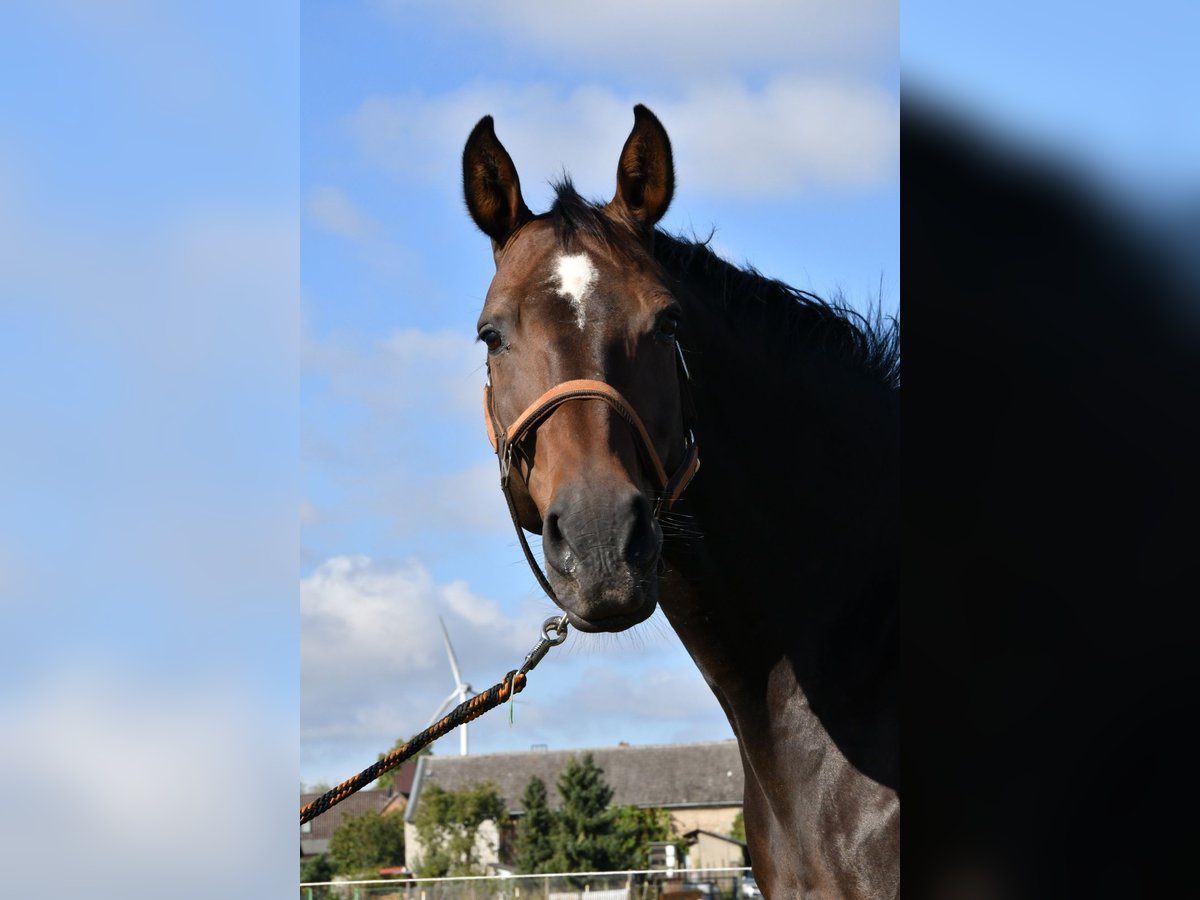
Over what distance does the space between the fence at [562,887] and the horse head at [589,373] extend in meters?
12.3

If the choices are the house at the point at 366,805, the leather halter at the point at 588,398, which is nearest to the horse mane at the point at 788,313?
the leather halter at the point at 588,398

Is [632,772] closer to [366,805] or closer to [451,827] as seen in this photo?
[451,827]

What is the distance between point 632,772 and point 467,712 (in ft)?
133

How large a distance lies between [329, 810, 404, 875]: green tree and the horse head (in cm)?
2299

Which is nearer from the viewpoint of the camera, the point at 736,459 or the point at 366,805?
the point at 736,459

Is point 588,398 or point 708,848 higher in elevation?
point 588,398

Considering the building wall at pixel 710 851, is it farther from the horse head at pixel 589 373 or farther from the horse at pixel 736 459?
the horse head at pixel 589 373

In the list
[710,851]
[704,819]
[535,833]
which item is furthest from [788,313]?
[704,819]

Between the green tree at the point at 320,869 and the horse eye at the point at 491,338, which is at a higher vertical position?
the horse eye at the point at 491,338

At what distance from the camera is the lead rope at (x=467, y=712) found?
8.48ft
